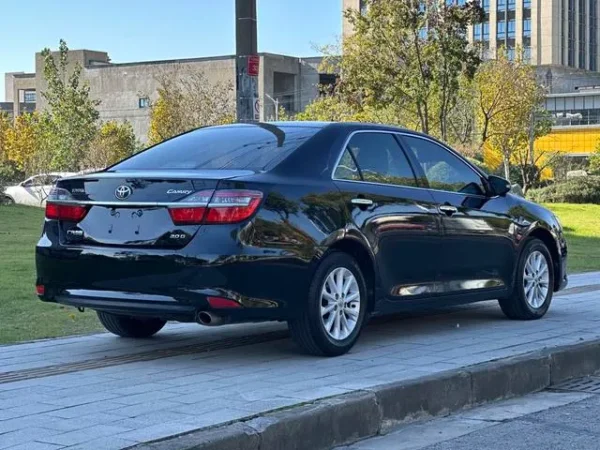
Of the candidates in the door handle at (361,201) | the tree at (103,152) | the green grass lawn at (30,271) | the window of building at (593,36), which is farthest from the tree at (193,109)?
the window of building at (593,36)

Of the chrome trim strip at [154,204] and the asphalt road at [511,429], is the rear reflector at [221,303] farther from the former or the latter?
the asphalt road at [511,429]

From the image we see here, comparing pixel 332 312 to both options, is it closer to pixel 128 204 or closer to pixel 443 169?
pixel 128 204

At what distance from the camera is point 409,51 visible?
2536cm

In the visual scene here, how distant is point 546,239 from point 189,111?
2853 cm

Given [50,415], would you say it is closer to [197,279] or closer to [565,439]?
[197,279]

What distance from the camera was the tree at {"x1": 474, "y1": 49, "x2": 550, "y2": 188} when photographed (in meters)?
38.5

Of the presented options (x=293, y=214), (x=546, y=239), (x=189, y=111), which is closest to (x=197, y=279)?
(x=293, y=214)

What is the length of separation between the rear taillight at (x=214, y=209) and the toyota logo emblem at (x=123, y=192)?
0.37 m

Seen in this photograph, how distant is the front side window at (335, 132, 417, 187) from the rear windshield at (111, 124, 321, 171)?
336 millimetres

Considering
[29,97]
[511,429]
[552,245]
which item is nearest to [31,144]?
[552,245]

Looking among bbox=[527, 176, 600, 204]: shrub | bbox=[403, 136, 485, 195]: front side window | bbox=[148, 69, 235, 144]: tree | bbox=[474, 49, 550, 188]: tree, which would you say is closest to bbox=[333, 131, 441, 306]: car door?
bbox=[403, 136, 485, 195]: front side window

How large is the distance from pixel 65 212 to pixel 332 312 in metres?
1.95

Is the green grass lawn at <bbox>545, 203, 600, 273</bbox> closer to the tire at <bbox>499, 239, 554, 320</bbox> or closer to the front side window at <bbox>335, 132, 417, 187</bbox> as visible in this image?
the tire at <bbox>499, 239, 554, 320</bbox>

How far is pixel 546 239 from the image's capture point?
9164mm
